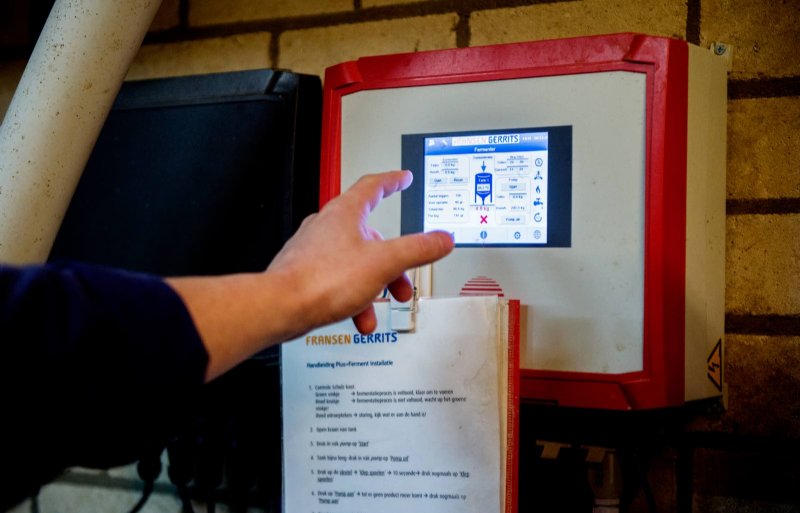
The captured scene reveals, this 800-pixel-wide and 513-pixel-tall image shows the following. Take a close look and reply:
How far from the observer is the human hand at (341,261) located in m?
0.58

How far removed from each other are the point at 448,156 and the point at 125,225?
0.51 m

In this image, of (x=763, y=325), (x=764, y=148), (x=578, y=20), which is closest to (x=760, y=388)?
(x=763, y=325)

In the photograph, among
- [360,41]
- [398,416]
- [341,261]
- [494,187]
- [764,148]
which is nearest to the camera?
[341,261]

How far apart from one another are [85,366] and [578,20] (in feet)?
3.06

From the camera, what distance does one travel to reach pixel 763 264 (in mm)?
1075

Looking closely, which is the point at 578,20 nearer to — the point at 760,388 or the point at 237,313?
the point at 760,388

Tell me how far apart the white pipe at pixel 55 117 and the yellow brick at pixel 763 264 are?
33.9 inches

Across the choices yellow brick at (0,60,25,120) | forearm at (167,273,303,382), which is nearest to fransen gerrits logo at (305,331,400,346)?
forearm at (167,273,303,382)

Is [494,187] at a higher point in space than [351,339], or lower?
higher

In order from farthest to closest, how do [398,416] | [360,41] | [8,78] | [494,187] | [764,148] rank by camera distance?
[8,78]
[360,41]
[764,148]
[494,187]
[398,416]

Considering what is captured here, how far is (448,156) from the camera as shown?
981 millimetres

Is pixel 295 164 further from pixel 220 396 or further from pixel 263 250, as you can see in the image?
pixel 220 396

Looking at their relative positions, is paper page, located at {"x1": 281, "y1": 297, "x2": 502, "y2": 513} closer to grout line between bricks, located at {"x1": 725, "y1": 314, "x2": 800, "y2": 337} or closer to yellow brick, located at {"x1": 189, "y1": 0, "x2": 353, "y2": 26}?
grout line between bricks, located at {"x1": 725, "y1": 314, "x2": 800, "y2": 337}

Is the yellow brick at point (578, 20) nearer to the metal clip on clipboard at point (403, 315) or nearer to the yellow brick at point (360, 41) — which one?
the yellow brick at point (360, 41)
